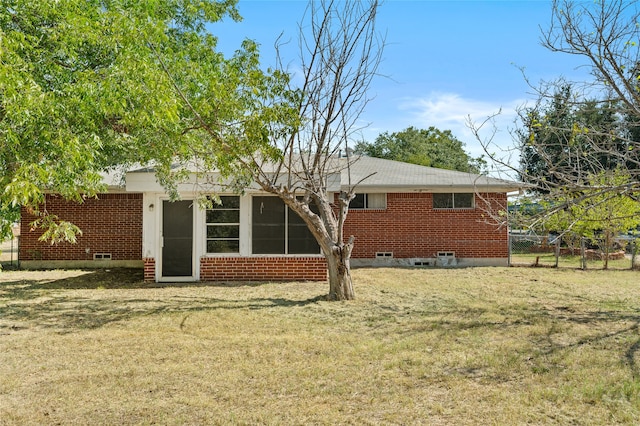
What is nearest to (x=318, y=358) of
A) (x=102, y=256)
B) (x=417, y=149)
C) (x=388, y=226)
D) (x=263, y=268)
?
(x=263, y=268)

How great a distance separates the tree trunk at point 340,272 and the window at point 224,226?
11.4 ft

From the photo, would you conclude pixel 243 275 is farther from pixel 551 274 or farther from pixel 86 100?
pixel 551 274

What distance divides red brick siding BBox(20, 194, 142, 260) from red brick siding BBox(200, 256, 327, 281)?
4739 mm

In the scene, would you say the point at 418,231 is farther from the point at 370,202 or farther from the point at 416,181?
the point at 370,202

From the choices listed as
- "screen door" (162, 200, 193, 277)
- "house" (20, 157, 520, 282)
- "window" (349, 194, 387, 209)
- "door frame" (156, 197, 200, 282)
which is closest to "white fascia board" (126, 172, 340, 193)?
"door frame" (156, 197, 200, 282)

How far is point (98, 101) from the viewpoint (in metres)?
6.71

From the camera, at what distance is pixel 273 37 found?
934 cm

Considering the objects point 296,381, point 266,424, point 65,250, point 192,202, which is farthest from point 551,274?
point 65,250

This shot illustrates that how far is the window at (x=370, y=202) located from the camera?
1625 cm

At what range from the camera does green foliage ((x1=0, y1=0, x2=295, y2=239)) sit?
5426mm

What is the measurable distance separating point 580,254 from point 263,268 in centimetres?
1469

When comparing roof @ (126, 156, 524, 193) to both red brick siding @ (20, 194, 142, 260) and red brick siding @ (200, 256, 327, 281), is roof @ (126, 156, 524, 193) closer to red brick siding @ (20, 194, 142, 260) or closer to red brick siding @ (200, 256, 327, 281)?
red brick siding @ (200, 256, 327, 281)

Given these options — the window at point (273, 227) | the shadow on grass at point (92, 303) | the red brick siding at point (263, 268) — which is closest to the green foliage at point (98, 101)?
the shadow on grass at point (92, 303)

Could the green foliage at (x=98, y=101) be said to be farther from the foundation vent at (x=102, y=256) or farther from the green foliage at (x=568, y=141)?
the foundation vent at (x=102, y=256)
